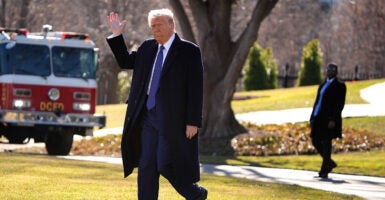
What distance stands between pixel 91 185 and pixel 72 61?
1113 cm

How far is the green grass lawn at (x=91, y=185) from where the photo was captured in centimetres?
1418

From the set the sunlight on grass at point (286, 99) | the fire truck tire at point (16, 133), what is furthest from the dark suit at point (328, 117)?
the sunlight on grass at point (286, 99)

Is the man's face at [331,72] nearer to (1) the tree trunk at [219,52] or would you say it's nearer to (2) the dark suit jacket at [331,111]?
(2) the dark suit jacket at [331,111]

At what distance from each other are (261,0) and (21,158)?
33.1 feet

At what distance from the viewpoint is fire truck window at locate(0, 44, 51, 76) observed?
2581 centimetres

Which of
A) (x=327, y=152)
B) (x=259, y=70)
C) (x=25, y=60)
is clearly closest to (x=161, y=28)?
(x=327, y=152)

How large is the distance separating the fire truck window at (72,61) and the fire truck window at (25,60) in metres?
0.20

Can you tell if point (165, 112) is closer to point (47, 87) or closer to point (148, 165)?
point (148, 165)

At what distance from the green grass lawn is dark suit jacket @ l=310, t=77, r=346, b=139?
74.6 inches

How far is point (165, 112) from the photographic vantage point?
34.9 feet

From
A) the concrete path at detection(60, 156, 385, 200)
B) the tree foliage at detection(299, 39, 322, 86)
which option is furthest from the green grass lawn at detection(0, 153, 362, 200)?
the tree foliage at detection(299, 39, 322, 86)

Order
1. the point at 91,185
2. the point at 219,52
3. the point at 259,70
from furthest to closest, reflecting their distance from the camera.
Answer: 1. the point at 259,70
2. the point at 219,52
3. the point at 91,185

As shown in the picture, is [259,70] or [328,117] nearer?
[328,117]

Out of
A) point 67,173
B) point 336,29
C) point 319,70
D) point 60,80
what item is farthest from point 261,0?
point 336,29
